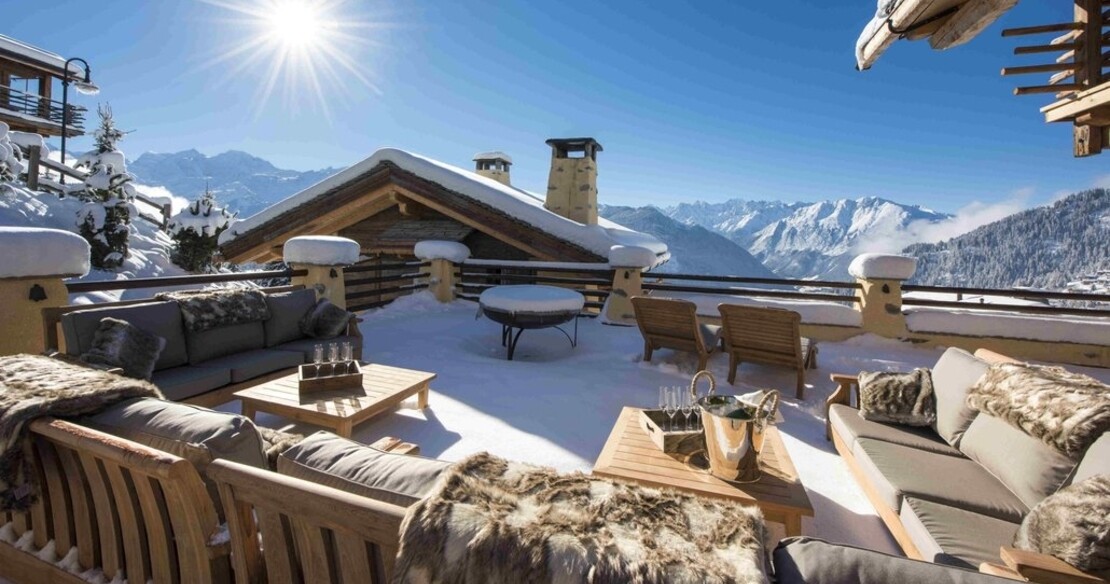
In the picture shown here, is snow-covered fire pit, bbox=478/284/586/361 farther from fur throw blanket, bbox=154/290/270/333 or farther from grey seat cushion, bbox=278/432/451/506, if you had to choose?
grey seat cushion, bbox=278/432/451/506

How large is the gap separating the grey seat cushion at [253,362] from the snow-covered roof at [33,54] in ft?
81.0

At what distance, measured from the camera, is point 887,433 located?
112 inches

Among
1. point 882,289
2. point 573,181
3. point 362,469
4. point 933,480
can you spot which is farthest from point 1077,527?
point 573,181

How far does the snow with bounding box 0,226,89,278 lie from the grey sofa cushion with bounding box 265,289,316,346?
1364mm

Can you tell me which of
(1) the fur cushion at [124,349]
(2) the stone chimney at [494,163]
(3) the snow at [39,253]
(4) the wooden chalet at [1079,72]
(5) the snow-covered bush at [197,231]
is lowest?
(1) the fur cushion at [124,349]

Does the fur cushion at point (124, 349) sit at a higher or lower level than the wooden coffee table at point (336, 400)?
higher

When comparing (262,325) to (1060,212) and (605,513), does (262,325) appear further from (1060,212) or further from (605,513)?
(1060,212)

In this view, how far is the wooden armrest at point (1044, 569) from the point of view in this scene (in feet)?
4.52

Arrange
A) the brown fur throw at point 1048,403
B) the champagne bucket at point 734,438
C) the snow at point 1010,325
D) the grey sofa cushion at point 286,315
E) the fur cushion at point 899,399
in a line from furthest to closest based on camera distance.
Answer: the snow at point 1010,325, the grey sofa cushion at point 286,315, the fur cushion at point 899,399, the champagne bucket at point 734,438, the brown fur throw at point 1048,403

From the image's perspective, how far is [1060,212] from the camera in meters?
95.6

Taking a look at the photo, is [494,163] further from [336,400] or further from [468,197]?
[336,400]

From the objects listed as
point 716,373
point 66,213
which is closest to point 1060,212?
point 716,373

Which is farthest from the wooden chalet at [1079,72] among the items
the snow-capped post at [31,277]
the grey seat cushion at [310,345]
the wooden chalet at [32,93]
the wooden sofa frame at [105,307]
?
the wooden chalet at [32,93]

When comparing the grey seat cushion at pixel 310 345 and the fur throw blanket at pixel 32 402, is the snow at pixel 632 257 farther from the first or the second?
the fur throw blanket at pixel 32 402
